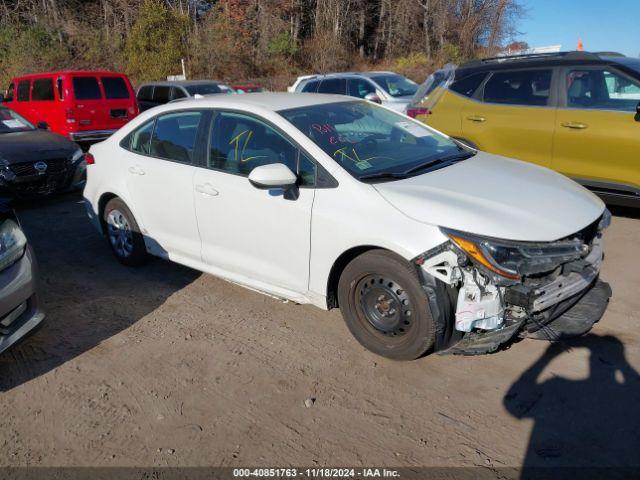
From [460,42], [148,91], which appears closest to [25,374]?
[148,91]

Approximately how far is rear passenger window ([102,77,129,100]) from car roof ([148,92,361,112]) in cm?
883

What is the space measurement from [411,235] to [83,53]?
116 ft

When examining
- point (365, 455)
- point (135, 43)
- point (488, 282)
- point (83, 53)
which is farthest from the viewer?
point (83, 53)

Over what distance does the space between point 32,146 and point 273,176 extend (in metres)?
5.90

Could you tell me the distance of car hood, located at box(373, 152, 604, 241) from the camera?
3.15 meters

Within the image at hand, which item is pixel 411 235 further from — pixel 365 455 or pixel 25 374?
pixel 25 374

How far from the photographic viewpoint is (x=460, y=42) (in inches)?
1423

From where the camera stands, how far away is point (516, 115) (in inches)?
254

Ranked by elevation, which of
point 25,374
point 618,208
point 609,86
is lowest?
point 25,374

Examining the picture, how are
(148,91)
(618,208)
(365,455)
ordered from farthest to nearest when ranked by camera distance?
(148,91), (618,208), (365,455)

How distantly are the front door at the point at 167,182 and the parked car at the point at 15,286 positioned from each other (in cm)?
116

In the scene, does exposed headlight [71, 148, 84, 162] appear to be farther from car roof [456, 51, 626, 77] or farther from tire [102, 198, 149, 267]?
car roof [456, 51, 626, 77]

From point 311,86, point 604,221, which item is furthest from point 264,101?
point 311,86

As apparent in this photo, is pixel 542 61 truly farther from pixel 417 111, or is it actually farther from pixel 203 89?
pixel 203 89
